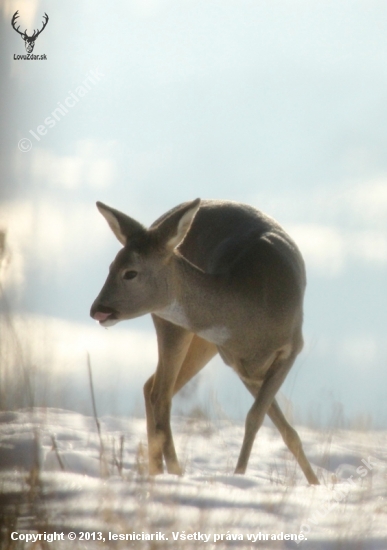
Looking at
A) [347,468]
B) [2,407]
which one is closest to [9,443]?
[2,407]

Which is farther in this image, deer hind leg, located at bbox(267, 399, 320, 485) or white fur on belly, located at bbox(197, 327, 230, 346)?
deer hind leg, located at bbox(267, 399, 320, 485)

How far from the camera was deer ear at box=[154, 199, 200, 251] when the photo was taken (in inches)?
213

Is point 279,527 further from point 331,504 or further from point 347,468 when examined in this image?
point 347,468

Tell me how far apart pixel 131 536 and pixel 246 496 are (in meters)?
0.67

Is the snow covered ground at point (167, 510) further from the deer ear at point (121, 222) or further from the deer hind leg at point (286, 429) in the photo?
the deer hind leg at point (286, 429)

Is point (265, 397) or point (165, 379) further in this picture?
point (165, 379)

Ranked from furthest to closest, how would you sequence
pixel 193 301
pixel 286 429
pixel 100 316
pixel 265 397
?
pixel 286 429 < pixel 265 397 < pixel 193 301 < pixel 100 316

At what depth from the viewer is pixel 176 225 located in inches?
217

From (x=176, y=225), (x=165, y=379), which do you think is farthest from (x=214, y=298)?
(x=165, y=379)

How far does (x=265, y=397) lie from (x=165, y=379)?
94 centimetres

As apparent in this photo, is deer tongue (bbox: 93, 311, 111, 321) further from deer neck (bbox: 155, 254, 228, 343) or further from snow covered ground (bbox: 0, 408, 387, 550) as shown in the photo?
snow covered ground (bbox: 0, 408, 387, 550)

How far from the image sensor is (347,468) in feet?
23.0

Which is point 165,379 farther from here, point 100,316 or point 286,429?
point 100,316

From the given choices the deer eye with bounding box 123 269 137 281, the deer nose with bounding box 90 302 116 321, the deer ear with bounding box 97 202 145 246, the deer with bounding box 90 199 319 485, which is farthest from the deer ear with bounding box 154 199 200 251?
the deer nose with bounding box 90 302 116 321
